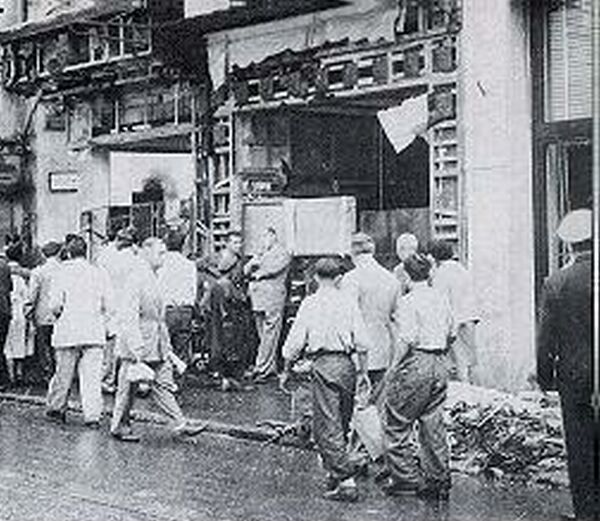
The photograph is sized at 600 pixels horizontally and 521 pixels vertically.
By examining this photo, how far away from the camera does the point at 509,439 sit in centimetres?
1183

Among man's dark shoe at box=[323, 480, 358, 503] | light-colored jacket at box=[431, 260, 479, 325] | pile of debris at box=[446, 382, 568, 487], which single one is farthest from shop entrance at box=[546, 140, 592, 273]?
man's dark shoe at box=[323, 480, 358, 503]

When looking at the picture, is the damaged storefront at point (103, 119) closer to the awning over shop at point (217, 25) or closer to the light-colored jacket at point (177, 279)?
the awning over shop at point (217, 25)

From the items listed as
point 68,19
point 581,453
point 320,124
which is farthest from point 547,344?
point 68,19

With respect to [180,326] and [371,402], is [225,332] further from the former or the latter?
[371,402]

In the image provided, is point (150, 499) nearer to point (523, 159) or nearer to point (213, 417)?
point (213, 417)

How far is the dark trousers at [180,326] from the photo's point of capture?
17562 millimetres

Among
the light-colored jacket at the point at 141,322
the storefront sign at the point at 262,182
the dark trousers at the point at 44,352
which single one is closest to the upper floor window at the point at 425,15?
the storefront sign at the point at 262,182

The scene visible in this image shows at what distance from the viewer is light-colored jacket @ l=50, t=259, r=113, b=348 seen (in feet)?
49.4

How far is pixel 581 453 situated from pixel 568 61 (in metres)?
6.68

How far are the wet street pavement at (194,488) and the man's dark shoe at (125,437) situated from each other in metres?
0.09

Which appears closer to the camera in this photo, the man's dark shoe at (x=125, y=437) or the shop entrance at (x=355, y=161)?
the man's dark shoe at (x=125, y=437)

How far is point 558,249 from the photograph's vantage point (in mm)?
15406

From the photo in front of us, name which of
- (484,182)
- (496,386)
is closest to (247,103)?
(484,182)

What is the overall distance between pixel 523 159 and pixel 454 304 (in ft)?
6.57
